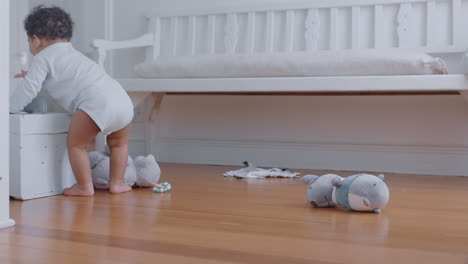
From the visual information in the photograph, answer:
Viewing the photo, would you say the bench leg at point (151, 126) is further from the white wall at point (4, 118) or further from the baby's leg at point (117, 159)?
the white wall at point (4, 118)

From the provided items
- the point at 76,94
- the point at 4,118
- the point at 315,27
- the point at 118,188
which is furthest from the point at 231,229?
the point at 315,27

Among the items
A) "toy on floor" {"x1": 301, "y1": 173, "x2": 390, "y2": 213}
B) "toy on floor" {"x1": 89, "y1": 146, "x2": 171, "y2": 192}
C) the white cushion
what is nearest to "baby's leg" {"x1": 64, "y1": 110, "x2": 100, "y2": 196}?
"toy on floor" {"x1": 89, "y1": 146, "x2": 171, "y2": 192}

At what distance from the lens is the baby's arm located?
67.2 inches

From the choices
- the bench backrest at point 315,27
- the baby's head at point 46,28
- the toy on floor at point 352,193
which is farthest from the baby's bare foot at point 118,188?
the bench backrest at point 315,27

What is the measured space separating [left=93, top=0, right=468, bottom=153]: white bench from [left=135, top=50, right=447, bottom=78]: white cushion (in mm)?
36

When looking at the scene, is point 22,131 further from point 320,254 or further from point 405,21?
point 405,21

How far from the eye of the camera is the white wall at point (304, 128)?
249cm

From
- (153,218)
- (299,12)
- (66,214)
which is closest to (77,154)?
(66,214)

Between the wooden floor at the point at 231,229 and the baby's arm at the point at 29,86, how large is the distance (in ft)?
1.00

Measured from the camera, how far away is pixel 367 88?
83.3 inches

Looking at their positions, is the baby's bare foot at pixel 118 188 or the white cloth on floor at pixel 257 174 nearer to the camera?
the baby's bare foot at pixel 118 188

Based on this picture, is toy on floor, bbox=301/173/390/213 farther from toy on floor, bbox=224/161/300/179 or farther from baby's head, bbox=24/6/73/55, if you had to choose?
baby's head, bbox=24/6/73/55

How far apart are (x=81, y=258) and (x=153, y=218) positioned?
38 cm

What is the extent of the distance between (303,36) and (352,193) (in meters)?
1.44
